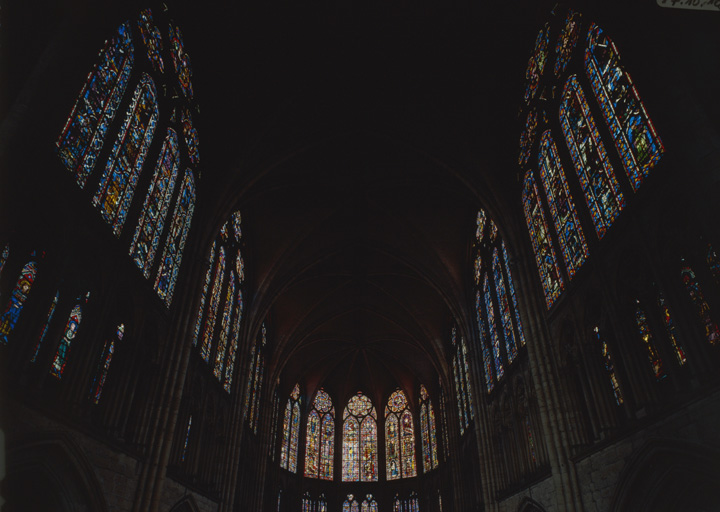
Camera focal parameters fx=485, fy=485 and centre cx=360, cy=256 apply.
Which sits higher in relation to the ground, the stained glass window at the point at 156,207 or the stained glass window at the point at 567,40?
the stained glass window at the point at 567,40

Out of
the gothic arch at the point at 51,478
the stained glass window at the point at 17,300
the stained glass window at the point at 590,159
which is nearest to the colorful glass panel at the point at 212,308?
the gothic arch at the point at 51,478

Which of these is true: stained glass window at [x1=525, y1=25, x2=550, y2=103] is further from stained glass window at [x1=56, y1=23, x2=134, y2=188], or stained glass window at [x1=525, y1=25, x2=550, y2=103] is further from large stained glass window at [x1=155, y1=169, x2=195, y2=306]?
stained glass window at [x1=56, y1=23, x2=134, y2=188]

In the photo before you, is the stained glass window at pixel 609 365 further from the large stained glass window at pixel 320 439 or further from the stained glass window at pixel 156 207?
the large stained glass window at pixel 320 439

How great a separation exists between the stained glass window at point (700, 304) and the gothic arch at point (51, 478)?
1125 centimetres

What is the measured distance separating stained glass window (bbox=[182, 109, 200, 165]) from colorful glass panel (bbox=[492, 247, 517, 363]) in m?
11.5

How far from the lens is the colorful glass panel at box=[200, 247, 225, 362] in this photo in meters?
16.9

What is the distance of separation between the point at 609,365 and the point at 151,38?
1424 cm

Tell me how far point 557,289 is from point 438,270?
983 centimetres

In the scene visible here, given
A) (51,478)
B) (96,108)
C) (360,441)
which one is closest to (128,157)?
(96,108)

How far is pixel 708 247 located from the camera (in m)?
8.13

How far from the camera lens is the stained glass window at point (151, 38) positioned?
12539mm

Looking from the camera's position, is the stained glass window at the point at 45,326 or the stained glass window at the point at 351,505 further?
the stained glass window at the point at 351,505

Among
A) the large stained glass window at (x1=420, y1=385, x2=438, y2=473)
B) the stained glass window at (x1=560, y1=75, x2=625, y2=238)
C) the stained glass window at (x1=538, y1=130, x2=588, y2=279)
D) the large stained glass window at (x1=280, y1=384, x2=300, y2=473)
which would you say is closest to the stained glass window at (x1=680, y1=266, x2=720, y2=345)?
the stained glass window at (x1=560, y1=75, x2=625, y2=238)

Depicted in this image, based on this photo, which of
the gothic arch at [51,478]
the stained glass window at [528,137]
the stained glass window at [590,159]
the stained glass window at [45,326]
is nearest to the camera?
the gothic arch at [51,478]
